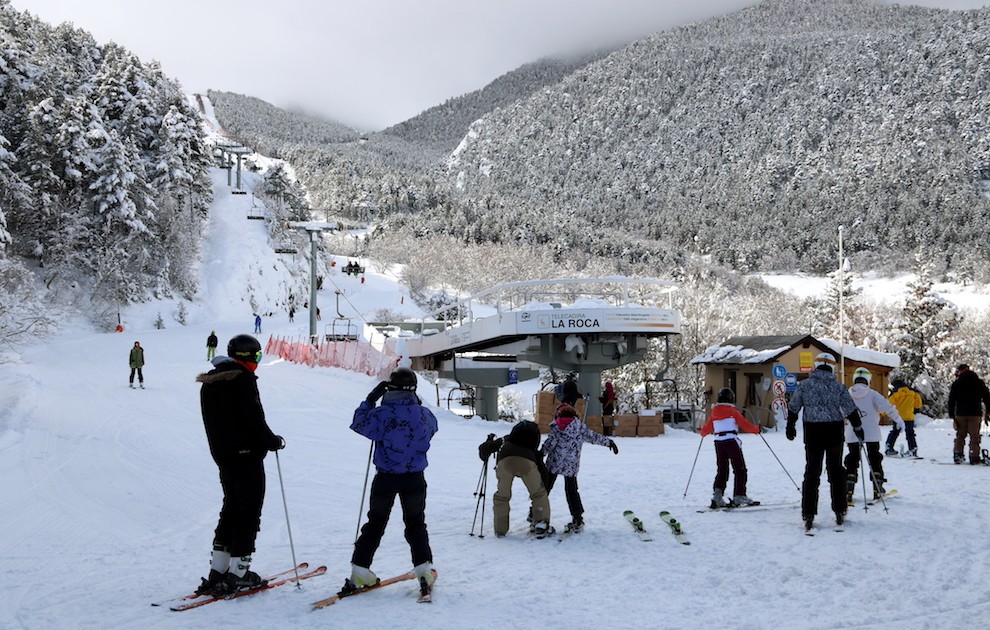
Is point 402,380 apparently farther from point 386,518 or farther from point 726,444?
point 726,444

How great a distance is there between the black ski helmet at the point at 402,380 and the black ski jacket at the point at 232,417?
3.02ft

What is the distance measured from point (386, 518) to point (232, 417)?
1.30m

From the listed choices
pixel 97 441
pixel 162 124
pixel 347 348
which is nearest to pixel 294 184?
pixel 162 124

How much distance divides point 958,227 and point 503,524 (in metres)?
168

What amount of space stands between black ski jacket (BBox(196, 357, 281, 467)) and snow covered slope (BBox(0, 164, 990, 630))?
1032 millimetres

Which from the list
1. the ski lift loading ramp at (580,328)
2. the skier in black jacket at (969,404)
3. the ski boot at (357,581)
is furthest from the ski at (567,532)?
the ski lift loading ramp at (580,328)

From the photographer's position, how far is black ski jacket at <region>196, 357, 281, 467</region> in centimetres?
580

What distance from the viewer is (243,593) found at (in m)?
5.88

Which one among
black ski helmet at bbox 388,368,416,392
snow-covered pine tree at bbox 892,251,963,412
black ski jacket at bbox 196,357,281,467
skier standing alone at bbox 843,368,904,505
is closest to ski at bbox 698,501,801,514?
skier standing alone at bbox 843,368,904,505

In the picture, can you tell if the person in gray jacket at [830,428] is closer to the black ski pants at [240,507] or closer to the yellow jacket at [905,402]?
the black ski pants at [240,507]

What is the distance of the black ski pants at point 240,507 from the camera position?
231 inches

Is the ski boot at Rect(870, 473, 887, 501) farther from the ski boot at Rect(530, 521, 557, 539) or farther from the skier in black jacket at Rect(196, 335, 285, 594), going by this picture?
the skier in black jacket at Rect(196, 335, 285, 594)

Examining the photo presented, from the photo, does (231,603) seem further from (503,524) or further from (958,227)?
(958,227)

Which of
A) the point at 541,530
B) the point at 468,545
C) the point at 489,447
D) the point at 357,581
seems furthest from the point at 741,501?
the point at 357,581
